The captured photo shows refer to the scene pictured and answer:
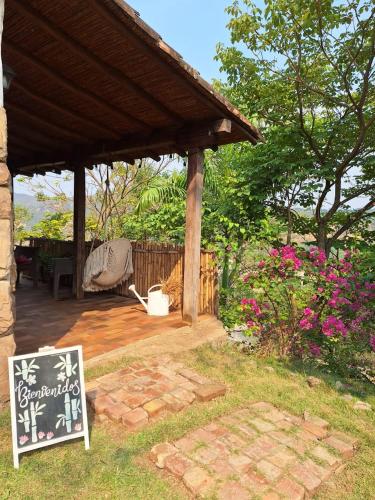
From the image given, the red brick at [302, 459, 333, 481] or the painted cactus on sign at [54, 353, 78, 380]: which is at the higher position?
the painted cactus on sign at [54, 353, 78, 380]

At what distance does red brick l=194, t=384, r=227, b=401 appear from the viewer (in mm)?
2973

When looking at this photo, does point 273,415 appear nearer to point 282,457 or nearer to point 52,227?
point 282,457

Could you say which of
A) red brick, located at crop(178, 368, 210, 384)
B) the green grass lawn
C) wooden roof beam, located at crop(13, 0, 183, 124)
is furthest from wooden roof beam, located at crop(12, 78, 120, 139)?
red brick, located at crop(178, 368, 210, 384)

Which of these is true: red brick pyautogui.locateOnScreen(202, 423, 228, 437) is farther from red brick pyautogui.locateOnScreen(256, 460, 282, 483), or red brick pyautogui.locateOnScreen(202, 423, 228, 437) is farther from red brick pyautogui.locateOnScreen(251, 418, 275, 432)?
red brick pyautogui.locateOnScreen(256, 460, 282, 483)

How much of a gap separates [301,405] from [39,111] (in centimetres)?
473

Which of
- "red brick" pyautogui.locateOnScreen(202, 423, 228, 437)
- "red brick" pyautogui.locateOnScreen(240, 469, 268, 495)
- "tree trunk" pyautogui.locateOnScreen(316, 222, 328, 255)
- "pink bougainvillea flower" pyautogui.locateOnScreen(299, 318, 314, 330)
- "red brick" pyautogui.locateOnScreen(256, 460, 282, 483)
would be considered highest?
"tree trunk" pyautogui.locateOnScreen(316, 222, 328, 255)

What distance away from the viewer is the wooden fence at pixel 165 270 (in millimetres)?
5121

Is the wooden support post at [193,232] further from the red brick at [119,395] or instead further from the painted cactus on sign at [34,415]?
the painted cactus on sign at [34,415]

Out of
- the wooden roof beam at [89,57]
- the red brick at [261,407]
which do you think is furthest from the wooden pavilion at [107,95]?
the red brick at [261,407]

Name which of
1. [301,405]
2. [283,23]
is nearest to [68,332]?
[301,405]

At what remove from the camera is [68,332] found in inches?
171

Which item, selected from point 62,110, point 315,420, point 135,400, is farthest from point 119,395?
point 62,110

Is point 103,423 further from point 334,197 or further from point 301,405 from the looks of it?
point 334,197

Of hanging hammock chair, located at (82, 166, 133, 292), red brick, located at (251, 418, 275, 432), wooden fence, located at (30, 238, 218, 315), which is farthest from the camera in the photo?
hanging hammock chair, located at (82, 166, 133, 292)
